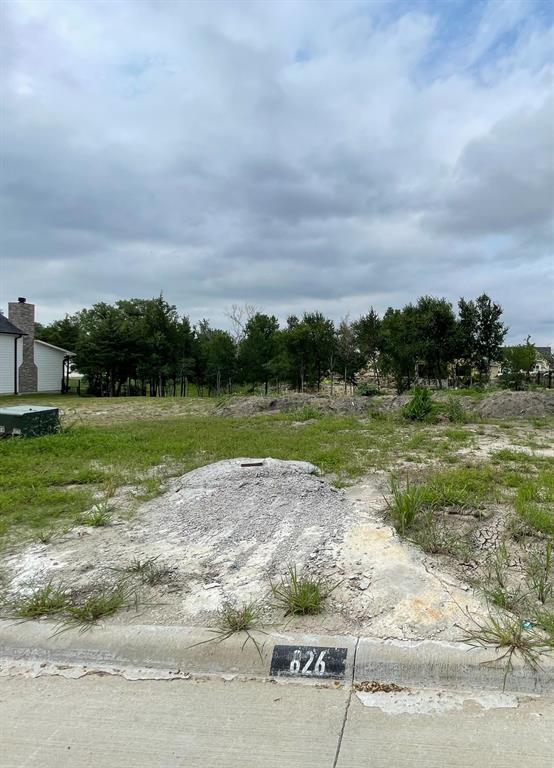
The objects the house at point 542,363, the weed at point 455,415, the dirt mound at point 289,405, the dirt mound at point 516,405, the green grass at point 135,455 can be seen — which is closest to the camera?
the green grass at point 135,455

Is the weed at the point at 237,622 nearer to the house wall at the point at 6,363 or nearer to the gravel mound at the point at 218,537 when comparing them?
the gravel mound at the point at 218,537

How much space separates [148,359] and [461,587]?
27.0 metres

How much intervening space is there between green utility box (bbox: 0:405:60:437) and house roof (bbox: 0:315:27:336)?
18160 millimetres

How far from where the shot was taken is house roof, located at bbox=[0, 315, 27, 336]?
957 inches

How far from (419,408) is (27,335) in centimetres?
2320

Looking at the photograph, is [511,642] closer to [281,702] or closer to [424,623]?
[424,623]

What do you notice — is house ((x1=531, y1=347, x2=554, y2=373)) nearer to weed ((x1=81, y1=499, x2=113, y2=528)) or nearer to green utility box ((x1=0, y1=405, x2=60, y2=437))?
green utility box ((x1=0, y1=405, x2=60, y2=437))

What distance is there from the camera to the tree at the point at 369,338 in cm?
2755

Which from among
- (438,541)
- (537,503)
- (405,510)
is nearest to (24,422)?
(405,510)

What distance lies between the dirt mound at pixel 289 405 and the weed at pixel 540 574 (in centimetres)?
1039

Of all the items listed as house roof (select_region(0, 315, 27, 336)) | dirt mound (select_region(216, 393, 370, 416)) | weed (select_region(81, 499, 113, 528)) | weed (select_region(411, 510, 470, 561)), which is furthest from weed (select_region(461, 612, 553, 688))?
house roof (select_region(0, 315, 27, 336))

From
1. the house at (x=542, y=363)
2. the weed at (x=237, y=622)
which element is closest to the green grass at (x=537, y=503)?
the weed at (x=237, y=622)

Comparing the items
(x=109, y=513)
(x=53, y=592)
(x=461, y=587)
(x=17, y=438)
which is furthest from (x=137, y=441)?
(x=461, y=587)

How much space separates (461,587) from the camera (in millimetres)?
2752
